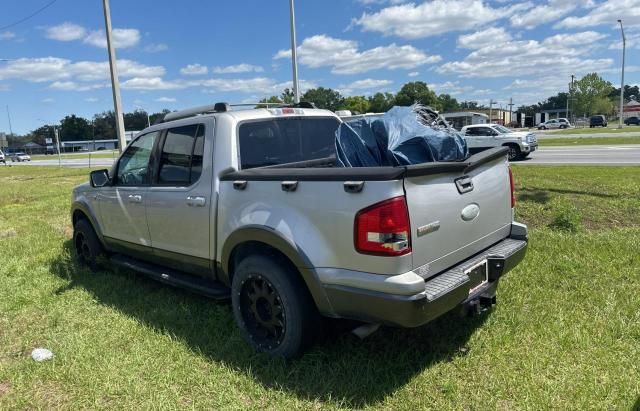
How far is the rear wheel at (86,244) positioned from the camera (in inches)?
231

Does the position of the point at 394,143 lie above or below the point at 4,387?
above

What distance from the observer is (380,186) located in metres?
2.73

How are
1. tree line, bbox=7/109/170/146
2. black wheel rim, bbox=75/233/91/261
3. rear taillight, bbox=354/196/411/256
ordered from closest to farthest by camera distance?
rear taillight, bbox=354/196/411/256, black wheel rim, bbox=75/233/91/261, tree line, bbox=7/109/170/146

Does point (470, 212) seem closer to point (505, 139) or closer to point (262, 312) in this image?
point (262, 312)

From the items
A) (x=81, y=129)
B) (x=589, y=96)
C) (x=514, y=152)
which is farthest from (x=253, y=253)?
(x=81, y=129)

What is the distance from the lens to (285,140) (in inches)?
169

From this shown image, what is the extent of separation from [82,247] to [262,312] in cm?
377

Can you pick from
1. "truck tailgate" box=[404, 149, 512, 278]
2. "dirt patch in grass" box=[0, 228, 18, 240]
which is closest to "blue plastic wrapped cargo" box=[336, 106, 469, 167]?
"truck tailgate" box=[404, 149, 512, 278]

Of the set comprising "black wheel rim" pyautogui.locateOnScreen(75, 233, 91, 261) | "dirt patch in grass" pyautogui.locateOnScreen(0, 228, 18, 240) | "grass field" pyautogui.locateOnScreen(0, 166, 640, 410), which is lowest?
"grass field" pyautogui.locateOnScreen(0, 166, 640, 410)

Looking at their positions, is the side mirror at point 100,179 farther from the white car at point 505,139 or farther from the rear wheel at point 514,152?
the rear wheel at point 514,152

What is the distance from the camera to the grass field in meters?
3.05

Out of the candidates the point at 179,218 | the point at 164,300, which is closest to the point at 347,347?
the point at 179,218

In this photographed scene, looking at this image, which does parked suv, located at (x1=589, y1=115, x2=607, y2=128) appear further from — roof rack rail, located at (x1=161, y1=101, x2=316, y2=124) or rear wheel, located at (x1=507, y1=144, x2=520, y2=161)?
roof rack rail, located at (x1=161, y1=101, x2=316, y2=124)

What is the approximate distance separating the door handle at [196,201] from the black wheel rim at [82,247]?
2668 mm
